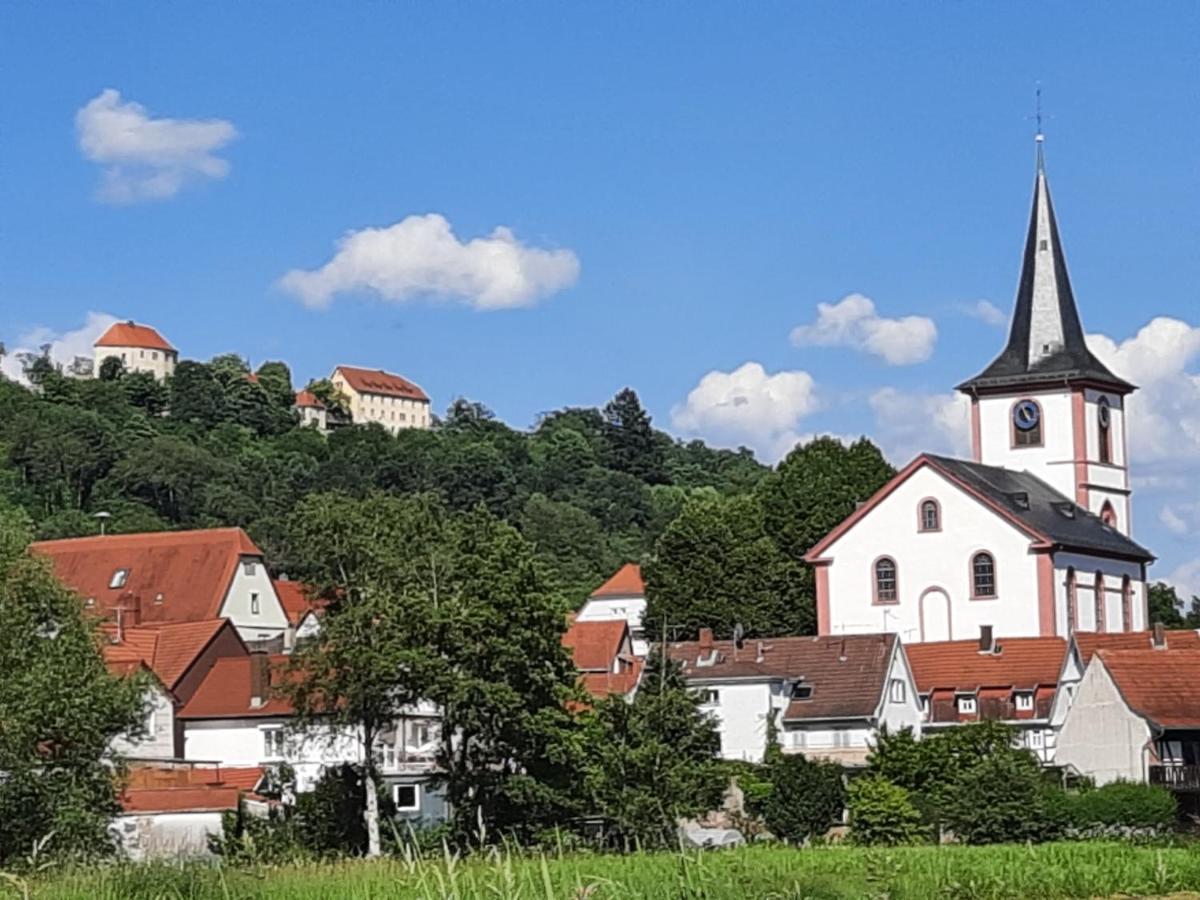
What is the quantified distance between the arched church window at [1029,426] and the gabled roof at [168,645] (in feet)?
116

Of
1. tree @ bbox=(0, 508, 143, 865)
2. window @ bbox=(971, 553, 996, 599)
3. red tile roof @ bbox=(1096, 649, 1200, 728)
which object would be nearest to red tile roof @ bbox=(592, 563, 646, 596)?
window @ bbox=(971, 553, 996, 599)

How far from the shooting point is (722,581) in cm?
8544

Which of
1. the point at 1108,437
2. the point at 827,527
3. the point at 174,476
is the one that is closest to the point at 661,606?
the point at 827,527

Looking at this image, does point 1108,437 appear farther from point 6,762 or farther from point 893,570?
point 6,762

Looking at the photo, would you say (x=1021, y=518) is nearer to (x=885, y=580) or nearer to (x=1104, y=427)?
(x=885, y=580)

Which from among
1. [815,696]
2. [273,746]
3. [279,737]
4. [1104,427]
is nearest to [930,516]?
[1104,427]

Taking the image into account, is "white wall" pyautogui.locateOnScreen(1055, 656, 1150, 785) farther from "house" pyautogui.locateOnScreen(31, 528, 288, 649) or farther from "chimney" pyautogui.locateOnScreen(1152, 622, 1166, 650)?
"house" pyautogui.locateOnScreen(31, 528, 288, 649)

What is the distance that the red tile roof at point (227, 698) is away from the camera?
65312 millimetres

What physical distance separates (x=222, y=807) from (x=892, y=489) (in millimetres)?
39116

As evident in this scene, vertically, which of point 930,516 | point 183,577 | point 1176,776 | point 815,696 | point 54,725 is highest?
point 930,516

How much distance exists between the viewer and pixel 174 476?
471 feet

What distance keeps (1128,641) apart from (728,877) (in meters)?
56.5

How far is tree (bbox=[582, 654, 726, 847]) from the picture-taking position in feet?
161

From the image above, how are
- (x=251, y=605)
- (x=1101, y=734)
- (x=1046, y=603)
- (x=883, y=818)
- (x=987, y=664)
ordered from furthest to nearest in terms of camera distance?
(x=251, y=605) < (x=1046, y=603) < (x=987, y=664) < (x=1101, y=734) < (x=883, y=818)
